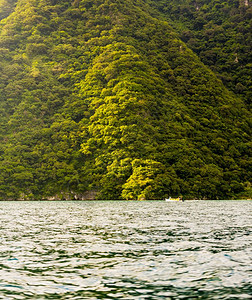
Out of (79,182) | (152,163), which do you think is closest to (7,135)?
(79,182)

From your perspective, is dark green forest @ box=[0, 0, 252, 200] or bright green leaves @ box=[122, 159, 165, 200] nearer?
bright green leaves @ box=[122, 159, 165, 200]

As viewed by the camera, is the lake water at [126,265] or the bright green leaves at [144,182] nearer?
the lake water at [126,265]

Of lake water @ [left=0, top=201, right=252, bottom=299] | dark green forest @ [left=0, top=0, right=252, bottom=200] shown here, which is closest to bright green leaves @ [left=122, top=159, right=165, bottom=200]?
dark green forest @ [left=0, top=0, right=252, bottom=200]

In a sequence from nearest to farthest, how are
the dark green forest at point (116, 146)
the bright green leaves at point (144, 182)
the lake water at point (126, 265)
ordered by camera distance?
1. the lake water at point (126, 265)
2. the bright green leaves at point (144, 182)
3. the dark green forest at point (116, 146)

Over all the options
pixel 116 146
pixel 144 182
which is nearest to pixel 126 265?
pixel 144 182

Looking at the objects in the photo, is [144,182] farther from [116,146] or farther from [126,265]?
[126,265]

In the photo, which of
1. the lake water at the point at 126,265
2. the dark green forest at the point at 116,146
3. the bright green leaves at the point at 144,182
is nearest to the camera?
the lake water at the point at 126,265

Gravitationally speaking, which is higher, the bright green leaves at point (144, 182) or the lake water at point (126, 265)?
the bright green leaves at point (144, 182)

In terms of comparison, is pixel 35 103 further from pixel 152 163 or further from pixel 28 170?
pixel 152 163

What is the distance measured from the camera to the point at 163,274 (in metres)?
19.5

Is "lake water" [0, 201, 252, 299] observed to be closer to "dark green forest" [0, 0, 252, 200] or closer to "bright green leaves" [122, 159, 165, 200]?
"bright green leaves" [122, 159, 165, 200]

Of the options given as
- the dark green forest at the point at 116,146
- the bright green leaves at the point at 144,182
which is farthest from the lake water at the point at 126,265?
the dark green forest at the point at 116,146

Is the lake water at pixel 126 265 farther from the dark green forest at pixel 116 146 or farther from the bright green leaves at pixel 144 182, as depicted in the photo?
the dark green forest at pixel 116 146

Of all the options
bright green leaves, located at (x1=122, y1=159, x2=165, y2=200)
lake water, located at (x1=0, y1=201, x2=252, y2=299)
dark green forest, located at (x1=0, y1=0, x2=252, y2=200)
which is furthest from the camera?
dark green forest, located at (x1=0, y1=0, x2=252, y2=200)
